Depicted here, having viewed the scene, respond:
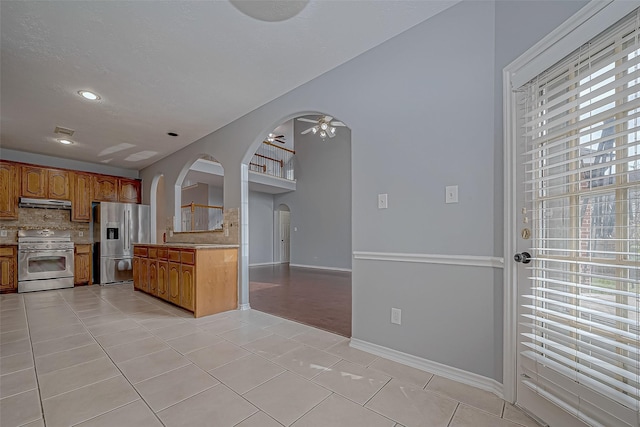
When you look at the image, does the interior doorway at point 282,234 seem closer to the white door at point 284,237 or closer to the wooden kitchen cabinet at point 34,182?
the white door at point 284,237

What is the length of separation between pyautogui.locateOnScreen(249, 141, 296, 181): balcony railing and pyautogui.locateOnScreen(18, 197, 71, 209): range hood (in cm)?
481

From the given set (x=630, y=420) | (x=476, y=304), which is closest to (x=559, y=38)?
(x=476, y=304)

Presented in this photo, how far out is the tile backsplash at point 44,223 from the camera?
201 inches

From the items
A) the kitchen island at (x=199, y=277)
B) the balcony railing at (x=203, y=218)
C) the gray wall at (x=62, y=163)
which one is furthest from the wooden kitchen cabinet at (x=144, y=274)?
the balcony railing at (x=203, y=218)

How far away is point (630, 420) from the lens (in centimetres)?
109

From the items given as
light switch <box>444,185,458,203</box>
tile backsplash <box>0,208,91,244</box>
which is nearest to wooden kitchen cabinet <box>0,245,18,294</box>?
tile backsplash <box>0,208,91,244</box>

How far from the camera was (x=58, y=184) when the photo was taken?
17.8 ft

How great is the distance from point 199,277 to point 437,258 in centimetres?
276

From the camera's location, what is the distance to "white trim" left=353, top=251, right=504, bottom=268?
1822mm

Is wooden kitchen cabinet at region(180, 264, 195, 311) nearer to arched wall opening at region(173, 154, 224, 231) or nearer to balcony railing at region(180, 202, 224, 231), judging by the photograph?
arched wall opening at region(173, 154, 224, 231)

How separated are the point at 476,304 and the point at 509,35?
5.67ft

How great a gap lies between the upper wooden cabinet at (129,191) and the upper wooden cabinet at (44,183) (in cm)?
90

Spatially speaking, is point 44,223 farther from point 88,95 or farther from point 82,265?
point 88,95

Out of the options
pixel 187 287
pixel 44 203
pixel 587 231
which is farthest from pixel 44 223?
pixel 587 231
